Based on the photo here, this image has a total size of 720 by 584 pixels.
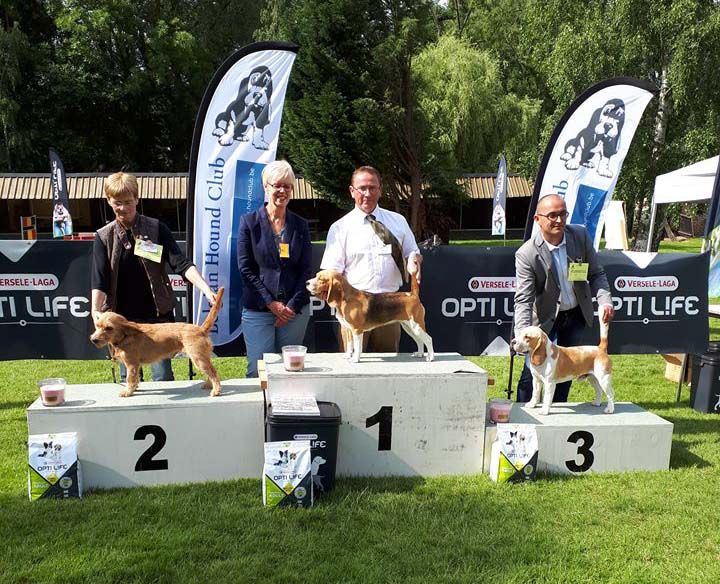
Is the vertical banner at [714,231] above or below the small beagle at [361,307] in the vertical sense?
above

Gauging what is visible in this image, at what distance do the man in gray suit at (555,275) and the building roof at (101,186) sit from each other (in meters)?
20.0

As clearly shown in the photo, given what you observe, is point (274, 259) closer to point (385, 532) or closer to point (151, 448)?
point (151, 448)

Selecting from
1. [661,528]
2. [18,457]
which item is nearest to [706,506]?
[661,528]

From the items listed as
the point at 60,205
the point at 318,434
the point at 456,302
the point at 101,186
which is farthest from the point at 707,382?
the point at 101,186

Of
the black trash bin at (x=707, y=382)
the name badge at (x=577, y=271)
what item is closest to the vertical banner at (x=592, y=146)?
the name badge at (x=577, y=271)

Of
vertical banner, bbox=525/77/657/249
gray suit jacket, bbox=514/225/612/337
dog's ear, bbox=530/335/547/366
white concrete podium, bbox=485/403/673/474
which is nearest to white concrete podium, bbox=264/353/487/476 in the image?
white concrete podium, bbox=485/403/673/474

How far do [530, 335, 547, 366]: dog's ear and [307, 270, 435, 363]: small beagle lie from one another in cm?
71

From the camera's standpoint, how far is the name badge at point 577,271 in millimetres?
4348

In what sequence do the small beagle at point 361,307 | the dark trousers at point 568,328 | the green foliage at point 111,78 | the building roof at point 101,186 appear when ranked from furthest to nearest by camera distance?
1. the green foliage at point 111,78
2. the building roof at point 101,186
3. the dark trousers at point 568,328
4. the small beagle at point 361,307

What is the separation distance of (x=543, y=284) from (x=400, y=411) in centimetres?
138

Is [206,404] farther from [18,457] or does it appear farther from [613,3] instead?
[613,3]

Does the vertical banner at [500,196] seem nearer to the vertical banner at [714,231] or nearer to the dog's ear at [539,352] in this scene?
the vertical banner at [714,231]

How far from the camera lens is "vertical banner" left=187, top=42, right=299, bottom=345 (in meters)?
5.18

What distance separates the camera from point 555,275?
437 cm
